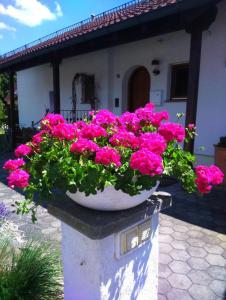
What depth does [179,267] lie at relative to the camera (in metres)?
2.44

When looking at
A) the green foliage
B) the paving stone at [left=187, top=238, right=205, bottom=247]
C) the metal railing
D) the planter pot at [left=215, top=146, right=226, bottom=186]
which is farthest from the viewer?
the metal railing

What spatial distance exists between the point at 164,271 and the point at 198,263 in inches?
14.7

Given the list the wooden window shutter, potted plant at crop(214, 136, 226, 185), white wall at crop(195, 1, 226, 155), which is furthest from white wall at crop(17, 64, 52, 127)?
potted plant at crop(214, 136, 226, 185)

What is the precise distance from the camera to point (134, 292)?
4.95 feet

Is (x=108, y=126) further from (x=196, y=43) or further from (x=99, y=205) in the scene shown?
(x=196, y=43)

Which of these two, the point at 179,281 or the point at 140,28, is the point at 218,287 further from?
the point at 140,28

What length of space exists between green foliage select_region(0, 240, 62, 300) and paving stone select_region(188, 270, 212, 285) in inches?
46.0

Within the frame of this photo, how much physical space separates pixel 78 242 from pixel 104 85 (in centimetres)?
701

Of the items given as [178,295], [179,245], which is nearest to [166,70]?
[179,245]

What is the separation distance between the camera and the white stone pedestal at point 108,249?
4.18 feet

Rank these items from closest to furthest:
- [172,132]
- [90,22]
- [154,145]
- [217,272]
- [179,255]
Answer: [154,145] → [172,132] → [217,272] → [179,255] → [90,22]

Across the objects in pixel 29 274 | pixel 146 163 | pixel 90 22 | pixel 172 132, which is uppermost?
pixel 90 22

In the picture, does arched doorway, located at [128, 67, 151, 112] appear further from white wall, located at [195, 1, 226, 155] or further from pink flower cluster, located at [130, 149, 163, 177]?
pink flower cluster, located at [130, 149, 163, 177]

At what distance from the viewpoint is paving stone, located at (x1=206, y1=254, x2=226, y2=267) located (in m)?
2.48
